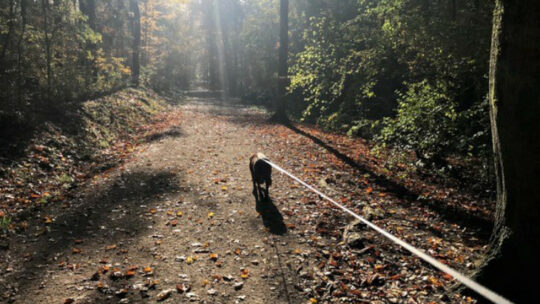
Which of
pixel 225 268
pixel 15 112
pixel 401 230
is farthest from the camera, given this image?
pixel 15 112

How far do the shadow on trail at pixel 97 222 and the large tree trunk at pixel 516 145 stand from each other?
5.49m

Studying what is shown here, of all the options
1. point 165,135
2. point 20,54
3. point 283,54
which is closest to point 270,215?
point 165,135

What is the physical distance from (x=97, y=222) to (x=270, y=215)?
3.43m

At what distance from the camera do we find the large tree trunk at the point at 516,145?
2.88 metres

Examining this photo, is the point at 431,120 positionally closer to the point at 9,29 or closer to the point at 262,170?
the point at 262,170

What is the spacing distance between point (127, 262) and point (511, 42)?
5.73m

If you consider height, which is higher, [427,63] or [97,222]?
[427,63]

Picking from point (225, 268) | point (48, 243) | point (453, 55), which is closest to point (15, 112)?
point (48, 243)

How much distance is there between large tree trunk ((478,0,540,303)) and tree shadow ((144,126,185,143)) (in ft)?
38.4

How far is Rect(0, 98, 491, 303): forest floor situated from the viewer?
3934mm

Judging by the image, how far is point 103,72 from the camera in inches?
713

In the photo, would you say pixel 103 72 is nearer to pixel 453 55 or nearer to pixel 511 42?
pixel 453 55

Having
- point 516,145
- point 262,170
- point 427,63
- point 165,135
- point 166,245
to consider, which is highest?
point 427,63

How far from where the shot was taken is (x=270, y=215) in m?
6.09
